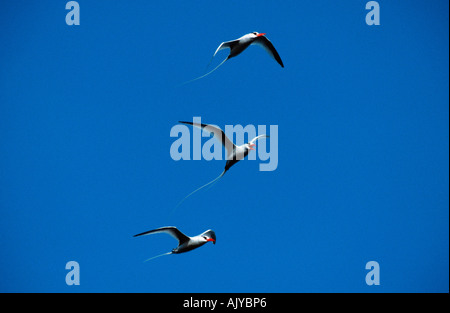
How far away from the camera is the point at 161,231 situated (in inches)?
285

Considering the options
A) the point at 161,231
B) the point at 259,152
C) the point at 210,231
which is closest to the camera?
the point at 161,231

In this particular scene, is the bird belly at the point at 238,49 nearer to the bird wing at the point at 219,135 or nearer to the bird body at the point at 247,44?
the bird body at the point at 247,44

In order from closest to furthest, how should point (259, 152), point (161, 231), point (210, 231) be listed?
point (161, 231) → point (210, 231) → point (259, 152)

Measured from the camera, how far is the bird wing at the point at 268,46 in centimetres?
823

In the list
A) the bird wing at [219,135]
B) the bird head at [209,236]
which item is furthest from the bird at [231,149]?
the bird head at [209,236]

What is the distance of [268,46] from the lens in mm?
8375

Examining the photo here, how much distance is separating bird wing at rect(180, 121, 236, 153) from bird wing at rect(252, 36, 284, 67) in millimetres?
2395

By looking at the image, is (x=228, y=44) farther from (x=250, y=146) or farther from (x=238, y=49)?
(x=250, y=146)

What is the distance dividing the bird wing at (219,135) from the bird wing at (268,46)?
7.86 ft

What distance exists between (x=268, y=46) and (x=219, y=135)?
2567 mm

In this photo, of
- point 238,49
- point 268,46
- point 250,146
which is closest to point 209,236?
point 250,146
